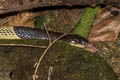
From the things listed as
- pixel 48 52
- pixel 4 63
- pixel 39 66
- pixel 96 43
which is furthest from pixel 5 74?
pixel 96 43

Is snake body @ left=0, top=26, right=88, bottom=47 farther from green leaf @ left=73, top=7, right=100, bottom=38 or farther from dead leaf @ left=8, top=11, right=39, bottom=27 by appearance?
dead leaf @ left=8, top=11, right=39, bottom=27

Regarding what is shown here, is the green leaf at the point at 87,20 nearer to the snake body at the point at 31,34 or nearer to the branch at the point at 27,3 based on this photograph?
the snake body at the point at 31,34

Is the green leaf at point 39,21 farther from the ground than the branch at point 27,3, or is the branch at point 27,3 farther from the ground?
the branch at point 27,3

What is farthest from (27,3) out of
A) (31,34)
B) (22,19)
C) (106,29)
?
(106,29)

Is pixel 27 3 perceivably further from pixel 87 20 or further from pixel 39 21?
pixel 87 20

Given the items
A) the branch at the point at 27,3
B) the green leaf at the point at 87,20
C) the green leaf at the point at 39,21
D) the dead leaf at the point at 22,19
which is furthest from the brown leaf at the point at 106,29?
the dead leaf at the point at 22,19

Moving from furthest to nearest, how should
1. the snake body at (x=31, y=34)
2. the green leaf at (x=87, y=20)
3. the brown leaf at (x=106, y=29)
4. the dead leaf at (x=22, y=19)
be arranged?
the dead leaf at (x=22, y=19), the brown leaf at (x=106, y=29), the green leaf at (x=87, y=20), the snake body at (x=31, y=34)

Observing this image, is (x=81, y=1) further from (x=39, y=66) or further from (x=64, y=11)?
(x=39, y=66)
